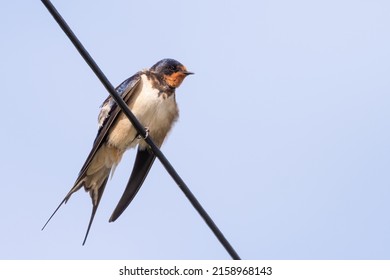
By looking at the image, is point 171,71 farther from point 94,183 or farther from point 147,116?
Answer: point 94,183

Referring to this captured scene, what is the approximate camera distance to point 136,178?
4527 millimetres

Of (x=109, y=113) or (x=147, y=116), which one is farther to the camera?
(x=109, y=113)

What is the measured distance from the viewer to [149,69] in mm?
4668

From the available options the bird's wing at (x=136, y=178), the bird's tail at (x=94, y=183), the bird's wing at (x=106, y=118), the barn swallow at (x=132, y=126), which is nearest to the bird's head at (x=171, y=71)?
the barn swallow at (x=132, y=126)

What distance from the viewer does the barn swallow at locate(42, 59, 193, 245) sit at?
14.4ft

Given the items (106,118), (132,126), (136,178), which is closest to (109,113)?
(106,118)

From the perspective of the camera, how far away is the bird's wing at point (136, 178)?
4.33m

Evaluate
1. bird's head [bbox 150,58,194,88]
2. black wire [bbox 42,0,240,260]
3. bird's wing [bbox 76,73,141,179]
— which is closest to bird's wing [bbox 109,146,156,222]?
bird's wing [bbox 76,73,141,179]

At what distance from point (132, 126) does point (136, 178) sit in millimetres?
315

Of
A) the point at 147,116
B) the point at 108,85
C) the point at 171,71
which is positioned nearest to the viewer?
the point at 108,85

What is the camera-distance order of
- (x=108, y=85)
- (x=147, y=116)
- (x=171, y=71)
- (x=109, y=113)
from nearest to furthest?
(x=108, y=85), (x=147, y=116), (x=109, y=113), (x=171, y=71)

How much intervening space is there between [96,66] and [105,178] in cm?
216
